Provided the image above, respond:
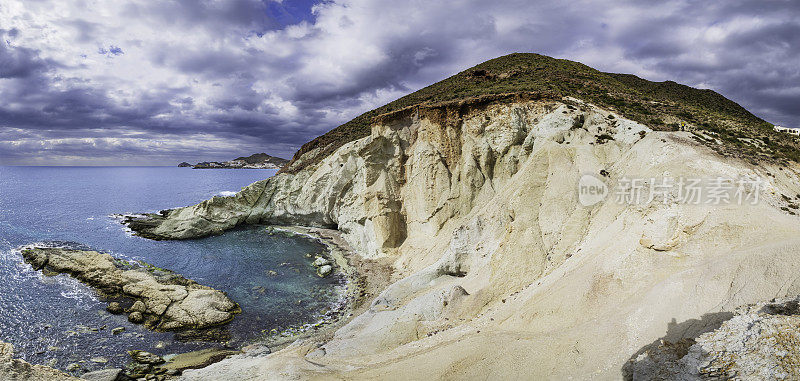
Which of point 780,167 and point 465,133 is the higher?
point 465,133

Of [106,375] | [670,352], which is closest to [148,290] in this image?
[106,375]

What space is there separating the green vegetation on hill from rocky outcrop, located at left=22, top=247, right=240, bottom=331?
71.2 ft

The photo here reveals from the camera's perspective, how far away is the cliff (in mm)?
9297

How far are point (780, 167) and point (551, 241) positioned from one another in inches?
434

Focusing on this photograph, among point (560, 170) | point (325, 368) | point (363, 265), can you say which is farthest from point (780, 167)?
point (363, 265)

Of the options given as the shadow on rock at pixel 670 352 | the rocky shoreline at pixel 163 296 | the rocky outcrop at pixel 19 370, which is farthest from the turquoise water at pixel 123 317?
the shadow on rock at pixel 670 352

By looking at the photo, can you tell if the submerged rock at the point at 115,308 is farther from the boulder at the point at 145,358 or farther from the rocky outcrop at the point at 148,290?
the boulder at the point at 145,358

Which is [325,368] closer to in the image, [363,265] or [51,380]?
[51,380]

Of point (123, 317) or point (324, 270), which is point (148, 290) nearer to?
point (123, 317)

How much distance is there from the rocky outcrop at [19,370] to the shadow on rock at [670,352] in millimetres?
14112

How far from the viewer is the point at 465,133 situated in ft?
94.9
